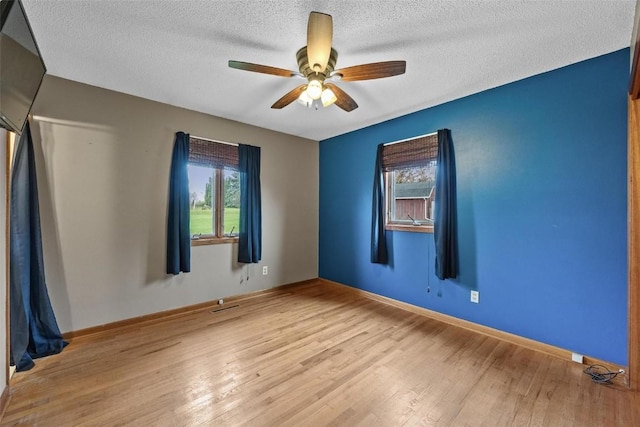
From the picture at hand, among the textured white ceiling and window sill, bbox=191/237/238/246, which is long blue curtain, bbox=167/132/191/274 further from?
the textured white ceiling

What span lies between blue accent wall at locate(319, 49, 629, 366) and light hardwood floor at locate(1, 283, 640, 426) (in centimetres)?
36

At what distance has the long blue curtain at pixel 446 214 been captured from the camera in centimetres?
284

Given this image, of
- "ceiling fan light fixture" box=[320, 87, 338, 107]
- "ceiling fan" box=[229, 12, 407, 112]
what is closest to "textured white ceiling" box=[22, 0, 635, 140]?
"ceiling fan" box=[229, 12, 407, 112]

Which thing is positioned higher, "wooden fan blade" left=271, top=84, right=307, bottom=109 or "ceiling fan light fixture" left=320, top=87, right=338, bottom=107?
"wooden fan blade" left=271, top=84, right=307, bottom=109

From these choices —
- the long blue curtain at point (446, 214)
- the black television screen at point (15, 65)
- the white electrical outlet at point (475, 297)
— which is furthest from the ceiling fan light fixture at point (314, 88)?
the white electrical outlet at point (475, 297)

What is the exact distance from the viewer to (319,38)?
1528mm

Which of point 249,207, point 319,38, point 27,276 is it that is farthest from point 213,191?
point 319,38

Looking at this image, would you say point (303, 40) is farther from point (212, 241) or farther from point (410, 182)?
point (212, 241)

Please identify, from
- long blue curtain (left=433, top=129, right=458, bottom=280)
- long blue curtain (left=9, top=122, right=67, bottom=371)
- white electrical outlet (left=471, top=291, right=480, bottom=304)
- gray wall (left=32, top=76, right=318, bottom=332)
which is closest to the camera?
long blue curtain (left=9, top=122, right=67, bottom=371)

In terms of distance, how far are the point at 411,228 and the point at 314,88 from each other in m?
2.16

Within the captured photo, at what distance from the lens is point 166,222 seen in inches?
119

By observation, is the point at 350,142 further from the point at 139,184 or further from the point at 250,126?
the point at 139,184

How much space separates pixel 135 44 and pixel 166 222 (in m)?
1.79

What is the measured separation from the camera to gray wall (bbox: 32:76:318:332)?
2414 mm
